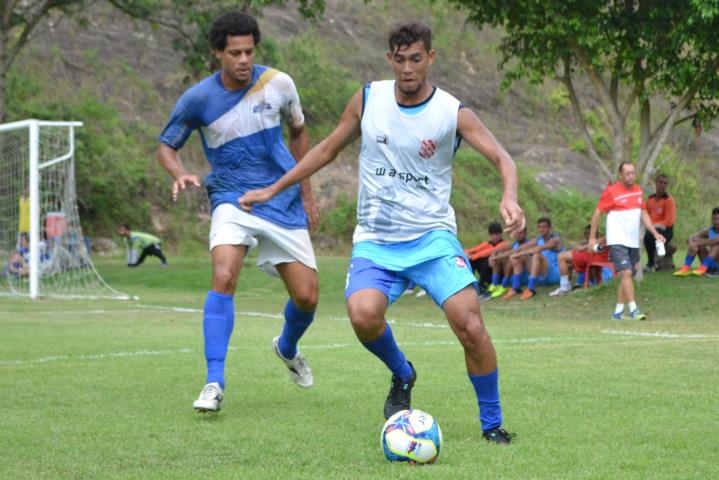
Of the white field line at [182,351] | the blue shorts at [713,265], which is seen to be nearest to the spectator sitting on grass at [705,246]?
the blue shorts at [713,265]

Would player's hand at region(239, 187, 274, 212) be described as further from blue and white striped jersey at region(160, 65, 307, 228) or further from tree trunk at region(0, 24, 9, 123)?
tree trunk at region(0, 24, 9, 123)

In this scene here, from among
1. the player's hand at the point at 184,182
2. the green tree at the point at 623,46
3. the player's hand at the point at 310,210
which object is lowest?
the player's hand at the point at 310,210

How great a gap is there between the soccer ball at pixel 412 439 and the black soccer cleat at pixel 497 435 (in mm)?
461

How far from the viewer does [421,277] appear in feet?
21.5

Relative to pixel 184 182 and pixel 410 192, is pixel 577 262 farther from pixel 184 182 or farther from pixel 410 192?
pixel 410 192

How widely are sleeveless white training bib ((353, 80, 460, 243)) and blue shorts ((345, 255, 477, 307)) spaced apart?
6.9 inches

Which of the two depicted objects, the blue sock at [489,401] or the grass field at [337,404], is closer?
the grass field at [337,404]

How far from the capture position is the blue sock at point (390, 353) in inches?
269

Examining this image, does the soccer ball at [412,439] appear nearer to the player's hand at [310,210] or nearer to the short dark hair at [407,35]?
the short dark hair at [407,35]

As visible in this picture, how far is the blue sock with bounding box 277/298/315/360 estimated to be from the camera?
26.7ft

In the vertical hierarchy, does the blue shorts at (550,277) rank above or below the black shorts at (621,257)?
below

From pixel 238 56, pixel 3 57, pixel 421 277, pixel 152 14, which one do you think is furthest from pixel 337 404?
pixel 152 14

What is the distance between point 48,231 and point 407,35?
20245 mm

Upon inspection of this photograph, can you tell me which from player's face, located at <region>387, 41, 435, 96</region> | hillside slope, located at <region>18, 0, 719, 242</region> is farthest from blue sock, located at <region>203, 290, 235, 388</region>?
hillside slope, located at <region>18, 0, 719, 242</region>
